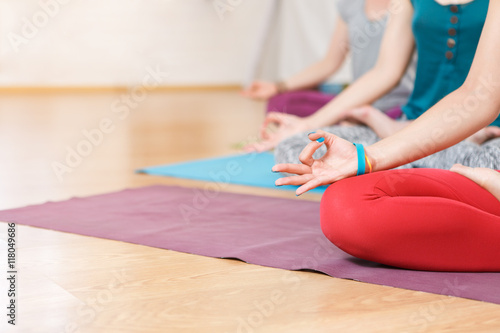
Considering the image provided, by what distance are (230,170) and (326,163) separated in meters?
1.24

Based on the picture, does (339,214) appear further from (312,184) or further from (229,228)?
(229,228)

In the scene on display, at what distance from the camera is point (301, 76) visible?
291 cm

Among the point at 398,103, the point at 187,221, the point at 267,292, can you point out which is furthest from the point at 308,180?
the point at 398,103

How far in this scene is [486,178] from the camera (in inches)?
49.7

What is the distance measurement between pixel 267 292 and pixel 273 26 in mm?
6252

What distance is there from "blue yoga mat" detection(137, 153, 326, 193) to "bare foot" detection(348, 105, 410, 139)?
23 centimetres

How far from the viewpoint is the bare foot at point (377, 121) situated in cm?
204

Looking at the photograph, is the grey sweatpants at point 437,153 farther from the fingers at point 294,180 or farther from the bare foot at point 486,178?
the fingers at point 294,180

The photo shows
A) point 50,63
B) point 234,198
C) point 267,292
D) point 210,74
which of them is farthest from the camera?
point 210,74

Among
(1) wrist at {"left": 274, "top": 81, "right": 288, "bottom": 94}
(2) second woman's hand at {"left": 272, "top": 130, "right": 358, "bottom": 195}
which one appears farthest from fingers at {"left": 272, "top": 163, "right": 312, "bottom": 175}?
(1) wrist at {"left": 274, "top": 81, "right": 288, "bottom": 94}

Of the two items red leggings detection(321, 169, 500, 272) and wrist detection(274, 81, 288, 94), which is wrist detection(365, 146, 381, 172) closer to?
red leggings detection(321, 169, 500, 272)

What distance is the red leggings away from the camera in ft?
3.83

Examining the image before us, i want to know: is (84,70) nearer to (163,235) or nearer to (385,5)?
(385,5)

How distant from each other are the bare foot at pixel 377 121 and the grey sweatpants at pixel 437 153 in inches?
1.4
